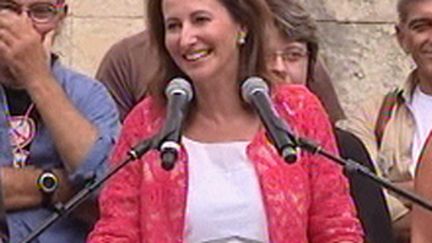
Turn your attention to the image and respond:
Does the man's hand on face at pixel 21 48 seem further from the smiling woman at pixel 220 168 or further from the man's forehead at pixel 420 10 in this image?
the man's forehead at pixel 420 10

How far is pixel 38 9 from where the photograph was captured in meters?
4.55

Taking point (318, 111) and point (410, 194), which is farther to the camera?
point (318, 111)

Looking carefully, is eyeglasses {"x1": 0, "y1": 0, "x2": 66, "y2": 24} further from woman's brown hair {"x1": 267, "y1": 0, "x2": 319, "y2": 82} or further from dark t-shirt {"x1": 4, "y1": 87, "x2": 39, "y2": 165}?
woman's brown hair {"x1": 267, "y1": 0, "x2": 319, "y2": 82}

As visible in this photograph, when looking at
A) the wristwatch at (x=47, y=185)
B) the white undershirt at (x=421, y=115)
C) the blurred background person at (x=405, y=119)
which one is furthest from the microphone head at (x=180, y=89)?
the white undershirt at (x=421, y=115)

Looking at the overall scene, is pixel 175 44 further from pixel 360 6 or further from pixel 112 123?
pixel 360 6

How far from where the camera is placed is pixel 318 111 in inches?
163

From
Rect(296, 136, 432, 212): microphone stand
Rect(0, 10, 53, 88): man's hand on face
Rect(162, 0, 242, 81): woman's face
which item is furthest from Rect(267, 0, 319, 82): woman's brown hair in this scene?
Rect(296, 136, 432, 212): microphone stand

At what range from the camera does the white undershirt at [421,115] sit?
17.0 ft

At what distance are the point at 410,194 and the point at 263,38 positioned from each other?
95 centimetres

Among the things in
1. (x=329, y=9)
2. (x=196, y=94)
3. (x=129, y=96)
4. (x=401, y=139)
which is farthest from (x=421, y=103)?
(x=329, y=9)

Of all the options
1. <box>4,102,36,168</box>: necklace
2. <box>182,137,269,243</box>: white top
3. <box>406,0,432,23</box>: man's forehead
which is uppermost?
<box>406,0,432,23</box>: man's forehead

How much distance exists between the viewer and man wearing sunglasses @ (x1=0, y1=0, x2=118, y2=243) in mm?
4453

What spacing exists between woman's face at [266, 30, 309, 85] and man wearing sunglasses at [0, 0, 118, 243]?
566mm

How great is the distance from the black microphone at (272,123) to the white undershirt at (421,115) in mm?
1626
